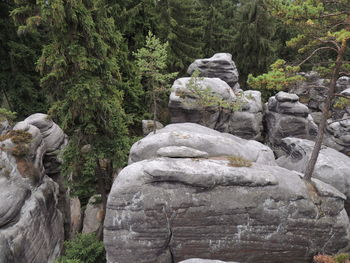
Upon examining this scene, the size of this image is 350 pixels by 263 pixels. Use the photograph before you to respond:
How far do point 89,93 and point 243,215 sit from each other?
8.79 metres

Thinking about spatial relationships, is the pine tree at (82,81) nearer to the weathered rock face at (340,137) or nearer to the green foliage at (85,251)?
the green foliage at (85,251)

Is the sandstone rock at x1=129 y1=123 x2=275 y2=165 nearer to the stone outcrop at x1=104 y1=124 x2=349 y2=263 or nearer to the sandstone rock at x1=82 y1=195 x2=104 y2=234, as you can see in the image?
the stone outcrop at x1=104 y1=124 x2=349 y2=263

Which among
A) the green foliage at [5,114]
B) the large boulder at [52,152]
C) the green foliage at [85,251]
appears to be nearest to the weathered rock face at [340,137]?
the green foliage at [85,251]

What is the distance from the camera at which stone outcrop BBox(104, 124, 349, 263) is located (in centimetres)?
962

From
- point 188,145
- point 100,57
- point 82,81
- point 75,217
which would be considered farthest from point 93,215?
point 100,57

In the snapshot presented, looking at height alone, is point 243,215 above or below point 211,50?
below

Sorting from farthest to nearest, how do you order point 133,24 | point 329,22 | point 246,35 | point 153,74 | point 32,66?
point 246,35
point 32,66
point 133,24
point 153,74
point 329,22

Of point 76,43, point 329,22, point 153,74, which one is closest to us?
point 329,22

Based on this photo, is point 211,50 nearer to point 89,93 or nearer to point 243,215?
point 89,93

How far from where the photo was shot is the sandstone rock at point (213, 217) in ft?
31.6

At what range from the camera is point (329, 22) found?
9.42 meters

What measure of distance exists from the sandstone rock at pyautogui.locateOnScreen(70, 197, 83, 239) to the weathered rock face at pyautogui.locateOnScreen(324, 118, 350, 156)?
2095 centimetres

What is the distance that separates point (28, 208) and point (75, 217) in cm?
544

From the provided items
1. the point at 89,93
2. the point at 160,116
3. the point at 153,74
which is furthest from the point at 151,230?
the point at 160,116
